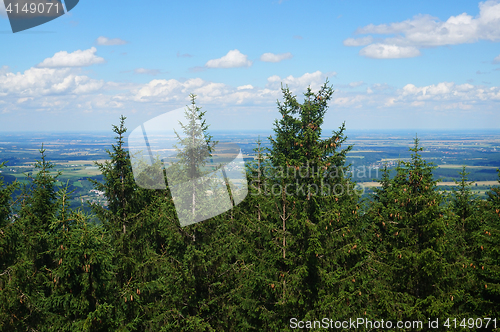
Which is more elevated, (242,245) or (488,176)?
(242,245)

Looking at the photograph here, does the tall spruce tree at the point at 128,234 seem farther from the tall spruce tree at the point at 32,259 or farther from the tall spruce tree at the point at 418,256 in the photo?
the tall spruce tree at the point at 418,256

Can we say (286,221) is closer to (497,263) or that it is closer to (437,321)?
(437,321)

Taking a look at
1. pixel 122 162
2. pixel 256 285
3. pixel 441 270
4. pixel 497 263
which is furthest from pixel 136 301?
pixel 497 263

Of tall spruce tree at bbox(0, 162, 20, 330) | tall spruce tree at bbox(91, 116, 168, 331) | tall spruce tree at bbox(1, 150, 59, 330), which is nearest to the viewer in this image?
tall spruce tree at bbox(0, 162, 20, 330)

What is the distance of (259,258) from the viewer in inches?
573

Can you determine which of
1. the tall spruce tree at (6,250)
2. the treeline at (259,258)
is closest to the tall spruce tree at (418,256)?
the treeline at (259,258)

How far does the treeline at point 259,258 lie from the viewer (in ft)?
40.1

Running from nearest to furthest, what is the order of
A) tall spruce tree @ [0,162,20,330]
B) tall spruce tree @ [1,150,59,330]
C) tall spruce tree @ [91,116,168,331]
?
tall spruce tree @ [0,162,20,330], tall spruce tree @ [1,150,59,330], tall spruce tree @ [91,116,168,331]

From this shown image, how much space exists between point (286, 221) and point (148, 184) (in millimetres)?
6544

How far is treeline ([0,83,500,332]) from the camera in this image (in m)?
12.2

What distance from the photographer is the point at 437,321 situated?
41.0 feet

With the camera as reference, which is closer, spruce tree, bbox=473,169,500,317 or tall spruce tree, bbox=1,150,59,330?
tall spruce tree, bbox=1,150,59,330

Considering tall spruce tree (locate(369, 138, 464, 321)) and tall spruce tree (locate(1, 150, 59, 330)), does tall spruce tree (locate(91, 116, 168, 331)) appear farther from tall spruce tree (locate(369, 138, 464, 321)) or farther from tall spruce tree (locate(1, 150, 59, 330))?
tall spruce tree (locate(369, 138, 464, 321))

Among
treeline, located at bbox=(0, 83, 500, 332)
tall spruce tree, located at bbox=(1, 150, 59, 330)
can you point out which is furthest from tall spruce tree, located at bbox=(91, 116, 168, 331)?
tall spruce tree, located at bbox=(1, 150, 59, 330)
